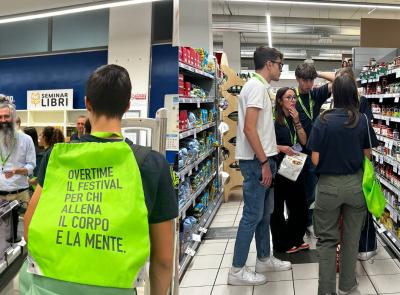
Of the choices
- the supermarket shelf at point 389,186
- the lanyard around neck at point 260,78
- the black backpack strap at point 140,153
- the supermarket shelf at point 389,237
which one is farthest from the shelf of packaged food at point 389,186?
the black backpack strap at point 140,153

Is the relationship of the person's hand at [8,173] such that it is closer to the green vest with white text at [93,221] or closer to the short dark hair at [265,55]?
the short dark hair at [265,55]

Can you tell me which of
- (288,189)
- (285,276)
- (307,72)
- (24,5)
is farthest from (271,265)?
(24,5)

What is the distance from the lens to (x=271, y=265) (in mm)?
3654

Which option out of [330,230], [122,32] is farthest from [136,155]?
[122,32]

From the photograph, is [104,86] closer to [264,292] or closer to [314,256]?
[264,292]

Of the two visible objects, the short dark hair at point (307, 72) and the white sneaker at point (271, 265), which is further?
the short dark hair at point (307, 72)

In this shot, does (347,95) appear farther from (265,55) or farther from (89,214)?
(89,214)

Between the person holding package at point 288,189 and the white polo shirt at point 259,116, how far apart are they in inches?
18.3

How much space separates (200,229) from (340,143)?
2.28 metres

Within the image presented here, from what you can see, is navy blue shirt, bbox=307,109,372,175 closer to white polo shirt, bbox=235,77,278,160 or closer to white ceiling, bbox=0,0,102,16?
A: white polo shirt, bbox=235,77,278,160

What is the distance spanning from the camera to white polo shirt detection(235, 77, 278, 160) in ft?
10.2

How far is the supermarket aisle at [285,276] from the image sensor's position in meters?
3.27

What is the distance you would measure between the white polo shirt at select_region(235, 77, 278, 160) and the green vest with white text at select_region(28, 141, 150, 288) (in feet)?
6.76

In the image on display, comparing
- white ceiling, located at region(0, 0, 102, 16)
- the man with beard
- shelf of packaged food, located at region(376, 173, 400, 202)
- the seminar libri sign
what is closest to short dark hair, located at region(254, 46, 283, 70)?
shelf of packaged food, located at region(376, 173, 400, 202)
